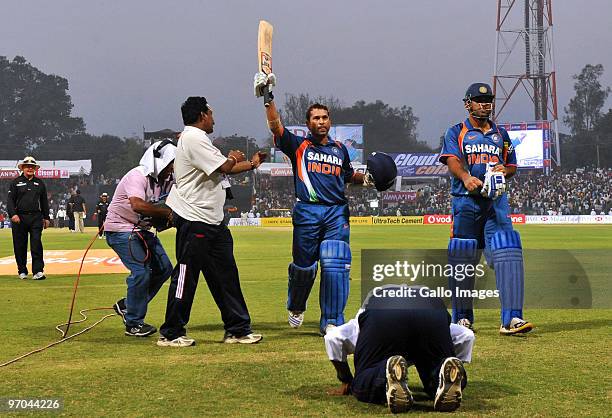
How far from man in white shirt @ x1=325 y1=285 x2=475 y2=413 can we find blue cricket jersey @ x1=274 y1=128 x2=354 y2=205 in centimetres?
309

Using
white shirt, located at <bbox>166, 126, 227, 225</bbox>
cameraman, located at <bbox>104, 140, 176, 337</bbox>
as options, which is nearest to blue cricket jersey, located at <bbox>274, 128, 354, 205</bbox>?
white shirt, located at <bbox>166, 126, 227, 225</bbox>

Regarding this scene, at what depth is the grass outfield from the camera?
503 centimetres

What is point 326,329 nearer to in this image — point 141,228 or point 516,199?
point 141,228

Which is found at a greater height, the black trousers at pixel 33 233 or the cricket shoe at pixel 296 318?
the black trousers at pixel 33 233

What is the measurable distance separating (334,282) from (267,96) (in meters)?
1.87

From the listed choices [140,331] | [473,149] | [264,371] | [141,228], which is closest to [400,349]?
[264,371]

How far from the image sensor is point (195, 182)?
24.6 feet

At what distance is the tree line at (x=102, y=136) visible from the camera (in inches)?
4476

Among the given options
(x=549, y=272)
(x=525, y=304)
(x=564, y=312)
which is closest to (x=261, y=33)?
(x=549, y=272)

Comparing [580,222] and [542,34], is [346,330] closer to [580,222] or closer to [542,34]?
[580,222]

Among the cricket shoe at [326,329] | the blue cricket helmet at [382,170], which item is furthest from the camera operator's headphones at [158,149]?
the cricket shoe at [326,329]

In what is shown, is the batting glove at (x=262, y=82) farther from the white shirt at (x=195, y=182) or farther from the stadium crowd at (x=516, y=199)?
the stadium crowd at (x=516, y=199)

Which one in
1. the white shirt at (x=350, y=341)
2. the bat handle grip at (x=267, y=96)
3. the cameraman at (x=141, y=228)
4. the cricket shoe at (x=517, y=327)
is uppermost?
the bat handle grip at (x=267, y=96)

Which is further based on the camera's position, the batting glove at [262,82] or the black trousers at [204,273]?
the batting glove at [262,82]
